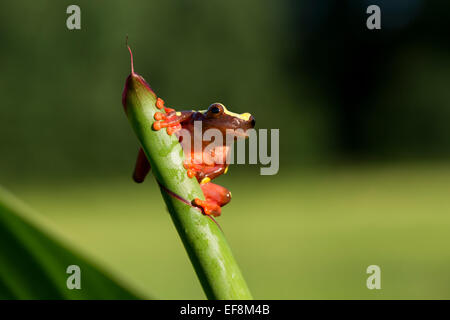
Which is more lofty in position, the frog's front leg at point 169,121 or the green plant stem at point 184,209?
the frog's front leg at point 169,121

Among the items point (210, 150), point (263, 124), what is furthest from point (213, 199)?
point (263, 124)

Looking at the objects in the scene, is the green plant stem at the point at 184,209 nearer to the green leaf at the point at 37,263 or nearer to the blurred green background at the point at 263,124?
the green leaf at the point at 37,263

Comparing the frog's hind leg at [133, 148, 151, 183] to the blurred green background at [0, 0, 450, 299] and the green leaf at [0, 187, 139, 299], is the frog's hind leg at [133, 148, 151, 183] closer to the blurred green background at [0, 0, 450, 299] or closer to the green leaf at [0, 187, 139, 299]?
the green leaf at [0, 187, 139, 299]

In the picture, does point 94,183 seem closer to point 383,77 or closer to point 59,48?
point 59,48

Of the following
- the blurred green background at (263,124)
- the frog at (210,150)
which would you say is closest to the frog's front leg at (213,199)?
the frog at (210,150)

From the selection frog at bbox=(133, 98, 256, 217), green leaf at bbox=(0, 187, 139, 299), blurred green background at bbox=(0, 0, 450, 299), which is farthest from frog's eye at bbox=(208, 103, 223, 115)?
blurred green background at bbox=(0, 0, 450, 299)
